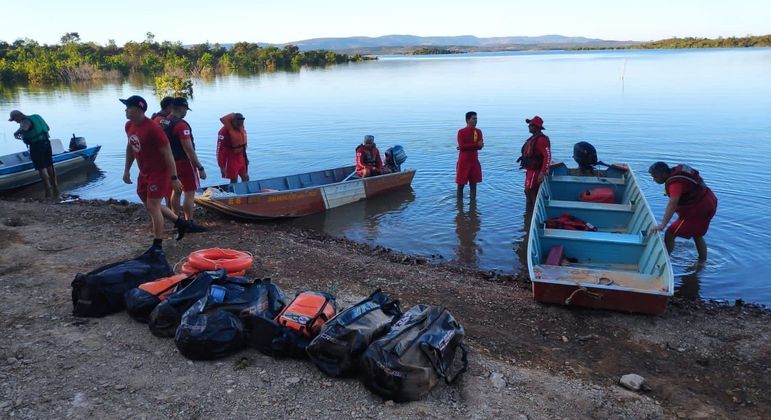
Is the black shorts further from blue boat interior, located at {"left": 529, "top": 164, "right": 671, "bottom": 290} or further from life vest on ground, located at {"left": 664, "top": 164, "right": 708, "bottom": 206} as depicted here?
life vest on ground, located at {"left": 664, "top": 164, "right": 708, "bottom": 206}

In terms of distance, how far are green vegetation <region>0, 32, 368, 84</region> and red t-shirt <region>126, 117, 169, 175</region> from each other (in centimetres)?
2964

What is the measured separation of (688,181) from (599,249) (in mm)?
1340

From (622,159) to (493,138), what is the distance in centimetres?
447

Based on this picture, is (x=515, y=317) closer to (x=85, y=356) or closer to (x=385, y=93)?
(x=85, y=356)

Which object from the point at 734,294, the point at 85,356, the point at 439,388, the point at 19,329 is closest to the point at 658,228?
the point at 734,294

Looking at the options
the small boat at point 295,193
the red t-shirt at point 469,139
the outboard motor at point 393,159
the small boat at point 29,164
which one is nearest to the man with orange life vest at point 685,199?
the red t-shirt at point 469,139

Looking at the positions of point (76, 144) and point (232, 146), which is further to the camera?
point (76, 144)

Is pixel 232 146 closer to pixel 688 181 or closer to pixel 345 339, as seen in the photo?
pixel 345 339

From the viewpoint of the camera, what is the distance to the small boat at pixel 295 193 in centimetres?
905

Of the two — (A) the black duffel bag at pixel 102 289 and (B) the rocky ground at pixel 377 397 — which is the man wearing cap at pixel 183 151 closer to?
(B) the rocky ground at pixel 377 397

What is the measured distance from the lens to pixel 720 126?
62.1 ft

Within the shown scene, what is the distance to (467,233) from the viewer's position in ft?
32.1

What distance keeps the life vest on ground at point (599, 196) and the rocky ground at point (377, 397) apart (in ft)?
10.1

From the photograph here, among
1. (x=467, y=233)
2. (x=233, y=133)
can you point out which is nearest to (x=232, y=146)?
(x=233, y=133)
